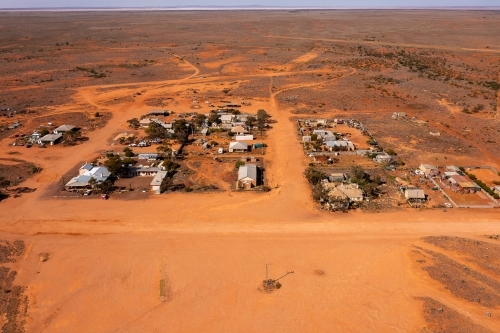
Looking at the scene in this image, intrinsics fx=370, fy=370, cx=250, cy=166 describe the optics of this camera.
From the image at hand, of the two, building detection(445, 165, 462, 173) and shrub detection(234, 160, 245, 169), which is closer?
building detection(445, 165, 462, 173)

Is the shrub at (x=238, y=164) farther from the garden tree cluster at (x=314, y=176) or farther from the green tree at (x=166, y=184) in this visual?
the garden tree cluster at (x=314, y=176)

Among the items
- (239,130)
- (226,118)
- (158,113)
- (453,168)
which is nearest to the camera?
(453,168)

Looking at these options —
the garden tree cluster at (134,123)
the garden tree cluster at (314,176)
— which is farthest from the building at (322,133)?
the garden tree cluster at (134,123)

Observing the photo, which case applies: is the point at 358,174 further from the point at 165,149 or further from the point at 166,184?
the point at 165,149

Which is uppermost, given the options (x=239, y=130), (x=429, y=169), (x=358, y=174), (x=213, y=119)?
(x=213, y=119)

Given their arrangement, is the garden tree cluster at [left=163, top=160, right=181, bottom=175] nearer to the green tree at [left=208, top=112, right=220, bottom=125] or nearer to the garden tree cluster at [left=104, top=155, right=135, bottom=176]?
the garden tree cluster at [left=104, top=155, right=135, bottom=176]

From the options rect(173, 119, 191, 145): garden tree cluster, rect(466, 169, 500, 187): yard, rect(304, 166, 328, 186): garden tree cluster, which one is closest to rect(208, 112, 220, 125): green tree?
rect(173, 119, 191, 145): garden tree cluster

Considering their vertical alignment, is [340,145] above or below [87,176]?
above

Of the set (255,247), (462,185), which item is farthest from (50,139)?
(462,185)
